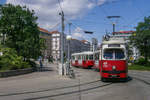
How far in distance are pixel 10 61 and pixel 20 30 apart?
458 cm

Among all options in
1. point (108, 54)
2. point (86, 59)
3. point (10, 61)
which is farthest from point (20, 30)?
point (86, 59)

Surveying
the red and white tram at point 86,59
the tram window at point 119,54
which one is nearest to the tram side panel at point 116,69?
the tram window at point 119,54

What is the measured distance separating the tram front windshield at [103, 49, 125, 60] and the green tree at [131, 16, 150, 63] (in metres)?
39.0

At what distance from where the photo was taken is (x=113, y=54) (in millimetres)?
15016

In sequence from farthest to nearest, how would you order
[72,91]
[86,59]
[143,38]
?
[143,38]
[86,59]
[72,91]

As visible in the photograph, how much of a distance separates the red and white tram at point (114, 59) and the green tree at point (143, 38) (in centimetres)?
3889

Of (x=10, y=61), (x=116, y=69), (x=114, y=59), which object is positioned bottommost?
(x=116, y=69)

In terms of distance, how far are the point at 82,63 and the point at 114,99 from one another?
2825 centimetres

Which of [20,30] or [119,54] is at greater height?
[20,30]

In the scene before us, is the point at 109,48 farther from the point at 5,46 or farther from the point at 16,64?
the point at 5,46

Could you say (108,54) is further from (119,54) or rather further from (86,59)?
(86,59)

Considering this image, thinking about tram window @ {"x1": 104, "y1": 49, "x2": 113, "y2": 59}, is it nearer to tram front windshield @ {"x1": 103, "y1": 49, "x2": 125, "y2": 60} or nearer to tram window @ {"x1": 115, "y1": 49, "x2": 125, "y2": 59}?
tram front windshield @ {"x1": 103, "y1": 49, "x2": 125, "y2": 60}

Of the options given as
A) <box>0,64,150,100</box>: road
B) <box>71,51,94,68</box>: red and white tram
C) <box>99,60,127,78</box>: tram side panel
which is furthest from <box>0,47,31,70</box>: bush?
<box>71,51,94,68</box>: red and white tram

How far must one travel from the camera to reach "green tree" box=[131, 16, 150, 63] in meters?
51.9
